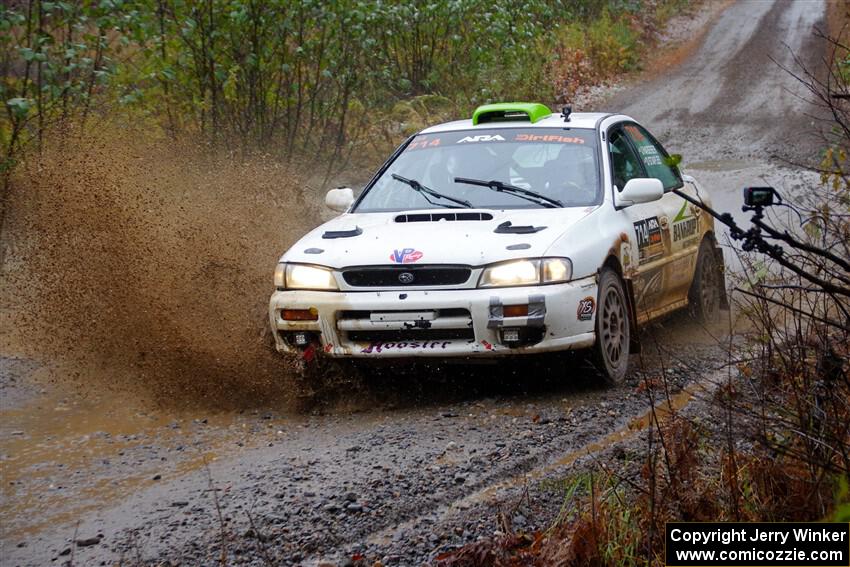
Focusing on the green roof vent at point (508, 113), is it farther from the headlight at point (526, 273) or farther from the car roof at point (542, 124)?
the headlight at point (526, 273)

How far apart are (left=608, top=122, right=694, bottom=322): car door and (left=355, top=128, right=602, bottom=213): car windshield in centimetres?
29

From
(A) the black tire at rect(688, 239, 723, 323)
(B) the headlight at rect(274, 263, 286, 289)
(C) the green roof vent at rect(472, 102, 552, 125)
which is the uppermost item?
(C) the green roof vent at rect(472, 102, 552, 125)

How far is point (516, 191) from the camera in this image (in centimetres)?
754

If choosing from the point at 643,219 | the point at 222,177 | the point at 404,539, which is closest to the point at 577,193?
the point at 643,219

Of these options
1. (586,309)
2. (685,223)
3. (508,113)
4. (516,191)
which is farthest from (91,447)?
(685,223)

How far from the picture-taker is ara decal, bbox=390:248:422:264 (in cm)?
664

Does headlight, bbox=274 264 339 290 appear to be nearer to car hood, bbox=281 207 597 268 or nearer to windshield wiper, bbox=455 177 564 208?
car hood, bbox=281 207 597 268

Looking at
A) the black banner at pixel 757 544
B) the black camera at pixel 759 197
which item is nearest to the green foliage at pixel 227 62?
the black banner at pixel 757 544

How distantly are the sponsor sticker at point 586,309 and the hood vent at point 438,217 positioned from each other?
88cm

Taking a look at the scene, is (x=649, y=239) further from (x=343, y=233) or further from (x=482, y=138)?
(x=343, y=233)

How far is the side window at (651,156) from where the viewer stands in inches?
339

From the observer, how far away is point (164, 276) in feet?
27.0

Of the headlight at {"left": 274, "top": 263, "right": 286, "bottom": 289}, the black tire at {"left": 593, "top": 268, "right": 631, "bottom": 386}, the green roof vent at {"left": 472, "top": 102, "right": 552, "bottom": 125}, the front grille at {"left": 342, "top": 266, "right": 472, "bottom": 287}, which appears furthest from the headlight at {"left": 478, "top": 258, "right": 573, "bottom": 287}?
the green roof vent at {"left": 472, "top": 102, "right": 552, "bottom": 125}

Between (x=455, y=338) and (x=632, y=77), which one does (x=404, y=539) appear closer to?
(x=455, y=338)
